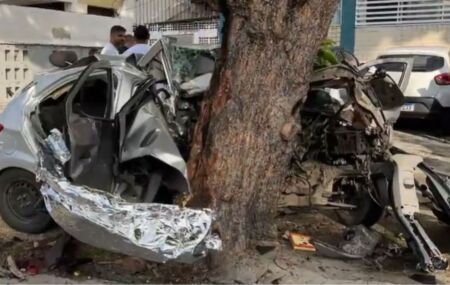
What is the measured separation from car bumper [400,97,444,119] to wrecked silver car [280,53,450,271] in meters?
5.97

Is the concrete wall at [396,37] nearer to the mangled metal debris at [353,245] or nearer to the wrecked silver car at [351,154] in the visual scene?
the wrecked silver car at [351,154]

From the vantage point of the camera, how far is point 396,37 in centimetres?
1655

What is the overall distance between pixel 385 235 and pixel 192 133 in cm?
213

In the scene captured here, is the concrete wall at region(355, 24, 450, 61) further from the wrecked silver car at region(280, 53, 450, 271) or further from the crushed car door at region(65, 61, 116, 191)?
the crushed car door at region(65, 61, 116, 191)

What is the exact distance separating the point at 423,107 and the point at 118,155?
8339 mm

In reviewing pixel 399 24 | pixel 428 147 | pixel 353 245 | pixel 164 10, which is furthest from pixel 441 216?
pixel 164 10

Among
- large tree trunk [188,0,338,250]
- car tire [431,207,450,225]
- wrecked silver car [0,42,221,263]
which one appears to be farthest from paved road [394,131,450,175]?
wrecked silver car [0,42,221,263]

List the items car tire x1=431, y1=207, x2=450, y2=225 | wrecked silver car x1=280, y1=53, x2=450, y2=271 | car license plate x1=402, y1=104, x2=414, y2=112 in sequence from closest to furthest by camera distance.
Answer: wrecked silver car x1=280, y1=53, x2=450, y2=271
car tire x1=431, y1=207, x2=450, y2=225
car license plate x1=402, y1=104, x2=414, y2=112

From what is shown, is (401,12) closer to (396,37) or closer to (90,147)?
(396,37)

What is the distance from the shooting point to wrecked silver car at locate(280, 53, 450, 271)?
5.79 metres

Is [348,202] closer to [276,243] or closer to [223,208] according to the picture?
[276,243]

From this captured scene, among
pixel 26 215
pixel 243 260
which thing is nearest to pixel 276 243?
pixel 243 260

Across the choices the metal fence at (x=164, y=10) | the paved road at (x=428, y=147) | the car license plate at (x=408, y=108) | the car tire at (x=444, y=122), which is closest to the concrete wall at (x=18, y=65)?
the paved road at (x=428, y=147)

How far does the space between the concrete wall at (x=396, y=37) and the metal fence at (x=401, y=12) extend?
7.0 inches
